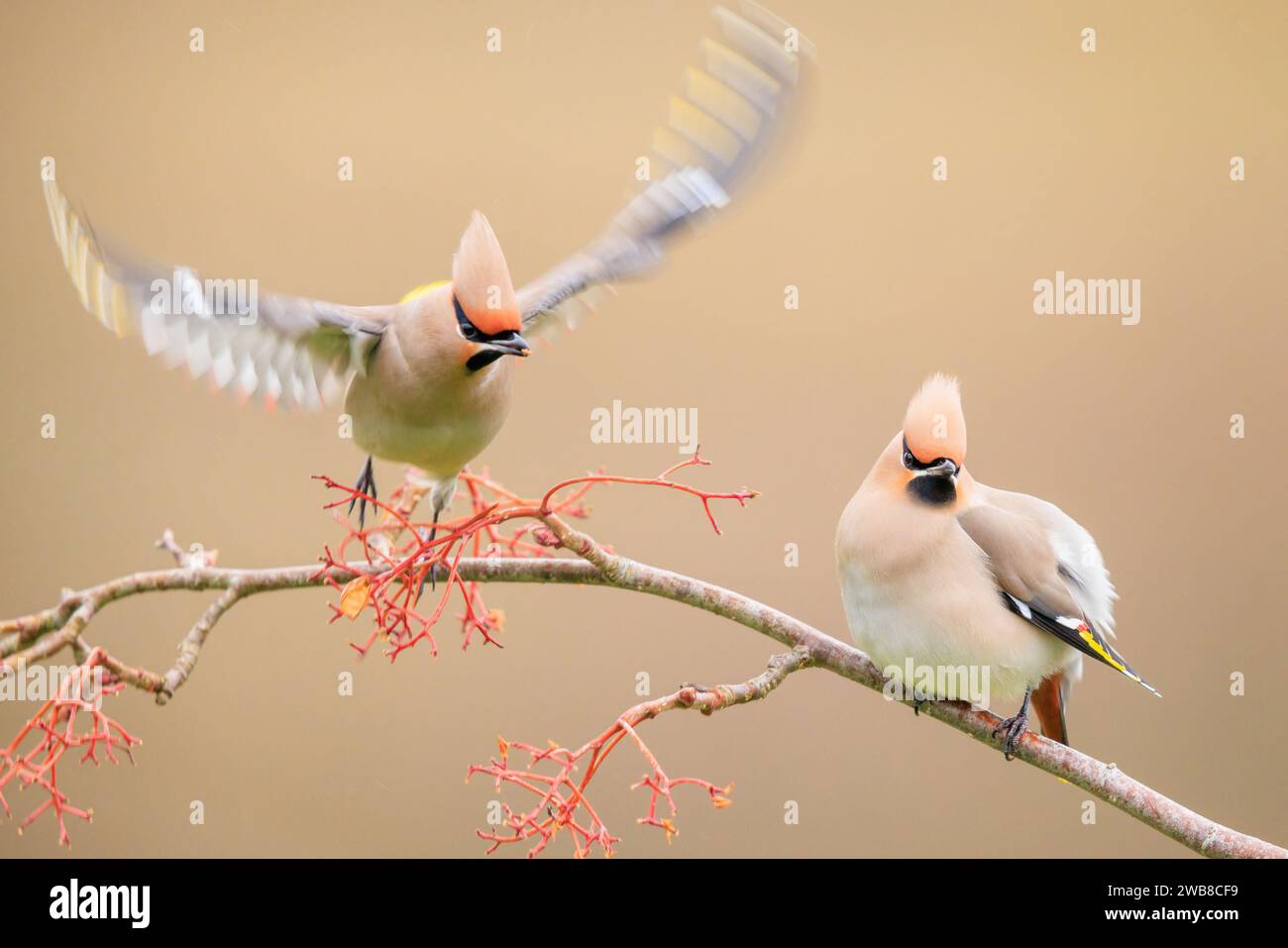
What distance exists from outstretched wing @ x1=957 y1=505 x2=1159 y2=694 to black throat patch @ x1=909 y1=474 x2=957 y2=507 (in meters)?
0.05

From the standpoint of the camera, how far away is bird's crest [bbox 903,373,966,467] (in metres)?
2.01

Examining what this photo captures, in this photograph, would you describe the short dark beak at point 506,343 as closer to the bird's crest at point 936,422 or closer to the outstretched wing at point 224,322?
the outstretched wing at point 224,322

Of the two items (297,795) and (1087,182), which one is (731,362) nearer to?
(1087,182)

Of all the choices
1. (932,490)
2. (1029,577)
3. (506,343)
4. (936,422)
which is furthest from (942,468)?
(506,343)

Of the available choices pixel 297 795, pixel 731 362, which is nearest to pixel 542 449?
pixel 731 362

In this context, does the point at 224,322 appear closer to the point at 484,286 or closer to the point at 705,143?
the point at 484,286

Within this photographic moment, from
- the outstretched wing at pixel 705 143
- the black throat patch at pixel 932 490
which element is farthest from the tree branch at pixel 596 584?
the outstretched wing at pixel 705 143

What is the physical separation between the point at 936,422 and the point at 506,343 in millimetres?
727

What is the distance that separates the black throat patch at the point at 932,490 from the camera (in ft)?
7.31

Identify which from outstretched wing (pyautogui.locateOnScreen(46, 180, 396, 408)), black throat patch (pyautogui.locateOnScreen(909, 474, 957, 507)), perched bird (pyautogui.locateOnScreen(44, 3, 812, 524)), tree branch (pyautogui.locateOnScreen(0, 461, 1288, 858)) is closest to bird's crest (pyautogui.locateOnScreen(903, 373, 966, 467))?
black throat patch (pyautogui.locateOnScreen(909, 474, 957, 507))

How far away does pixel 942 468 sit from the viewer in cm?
203

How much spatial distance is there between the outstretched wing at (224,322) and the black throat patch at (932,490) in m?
1.03

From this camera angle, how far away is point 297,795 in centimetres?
442

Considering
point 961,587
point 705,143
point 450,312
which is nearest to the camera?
point 961,587
